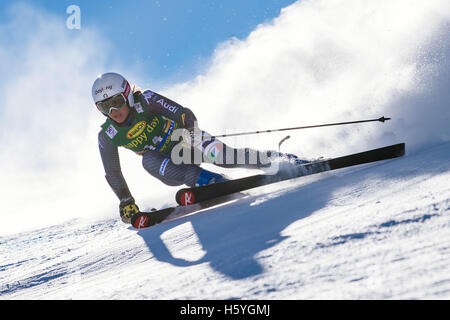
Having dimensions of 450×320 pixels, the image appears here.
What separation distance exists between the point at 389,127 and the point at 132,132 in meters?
3.70

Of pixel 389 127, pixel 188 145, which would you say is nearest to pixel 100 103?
pixel 188 145

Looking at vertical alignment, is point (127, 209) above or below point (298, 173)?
below

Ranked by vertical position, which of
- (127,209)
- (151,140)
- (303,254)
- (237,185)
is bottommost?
(303,254)

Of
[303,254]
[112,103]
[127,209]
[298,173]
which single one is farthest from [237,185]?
[303,254]

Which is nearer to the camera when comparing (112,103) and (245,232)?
(245,232)

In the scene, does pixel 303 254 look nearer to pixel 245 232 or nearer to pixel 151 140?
pixel 245 232

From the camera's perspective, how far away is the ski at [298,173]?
3.63 m

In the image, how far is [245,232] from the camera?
2166 millimetres

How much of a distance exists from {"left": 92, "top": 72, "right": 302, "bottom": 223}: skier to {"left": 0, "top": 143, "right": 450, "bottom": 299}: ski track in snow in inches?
51.2

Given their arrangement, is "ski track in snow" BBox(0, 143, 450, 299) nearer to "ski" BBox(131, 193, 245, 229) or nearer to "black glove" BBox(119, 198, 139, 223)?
"ski" BBox(131, 193, 245, 229)

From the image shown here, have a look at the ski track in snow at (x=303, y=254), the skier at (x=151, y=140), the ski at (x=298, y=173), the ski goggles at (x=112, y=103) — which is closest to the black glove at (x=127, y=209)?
the skier at (x=151, y=140)

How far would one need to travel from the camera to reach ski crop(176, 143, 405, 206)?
143 inches

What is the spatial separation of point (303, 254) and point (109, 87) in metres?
3.48

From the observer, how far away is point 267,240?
182 centimetres
